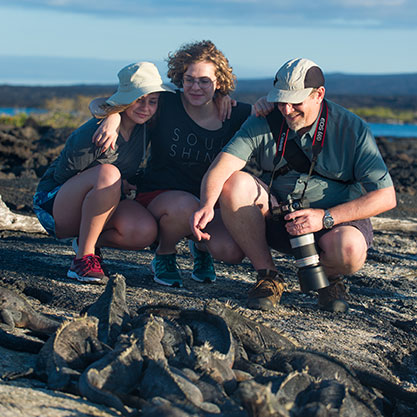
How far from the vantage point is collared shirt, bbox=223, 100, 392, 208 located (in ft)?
12.3

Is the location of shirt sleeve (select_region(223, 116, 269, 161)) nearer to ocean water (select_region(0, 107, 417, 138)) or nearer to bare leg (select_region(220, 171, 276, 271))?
bare leg (select_region(220, 171, 276, 271))

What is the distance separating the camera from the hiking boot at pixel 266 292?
3753 mm

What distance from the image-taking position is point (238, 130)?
4090 mm

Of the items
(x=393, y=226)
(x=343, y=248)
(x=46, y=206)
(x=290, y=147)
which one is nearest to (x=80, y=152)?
(x=46, y=206)

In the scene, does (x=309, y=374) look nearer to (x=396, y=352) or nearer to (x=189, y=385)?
(x=189, y=385)

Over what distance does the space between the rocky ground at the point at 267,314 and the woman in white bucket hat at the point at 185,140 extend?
13.7 inches

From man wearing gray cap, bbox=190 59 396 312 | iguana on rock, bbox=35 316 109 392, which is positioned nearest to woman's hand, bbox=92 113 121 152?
man wearing gray cap, bbox=190 59 396 312

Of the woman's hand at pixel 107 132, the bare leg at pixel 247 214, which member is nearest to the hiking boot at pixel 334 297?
the bare leg at pixel 247 214

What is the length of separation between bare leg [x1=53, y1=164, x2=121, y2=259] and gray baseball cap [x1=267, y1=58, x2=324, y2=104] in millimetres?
1072

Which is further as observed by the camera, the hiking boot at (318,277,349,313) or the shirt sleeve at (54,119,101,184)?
the shirt sleeve at (54,119,101,184)

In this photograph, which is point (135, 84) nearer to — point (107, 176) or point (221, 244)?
point (107, 176)

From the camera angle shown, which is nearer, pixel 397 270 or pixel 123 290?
pixel 123 290

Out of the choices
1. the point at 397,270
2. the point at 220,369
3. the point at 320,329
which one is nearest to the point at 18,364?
the point at 220,369

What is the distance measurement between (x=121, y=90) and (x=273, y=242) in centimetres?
132
